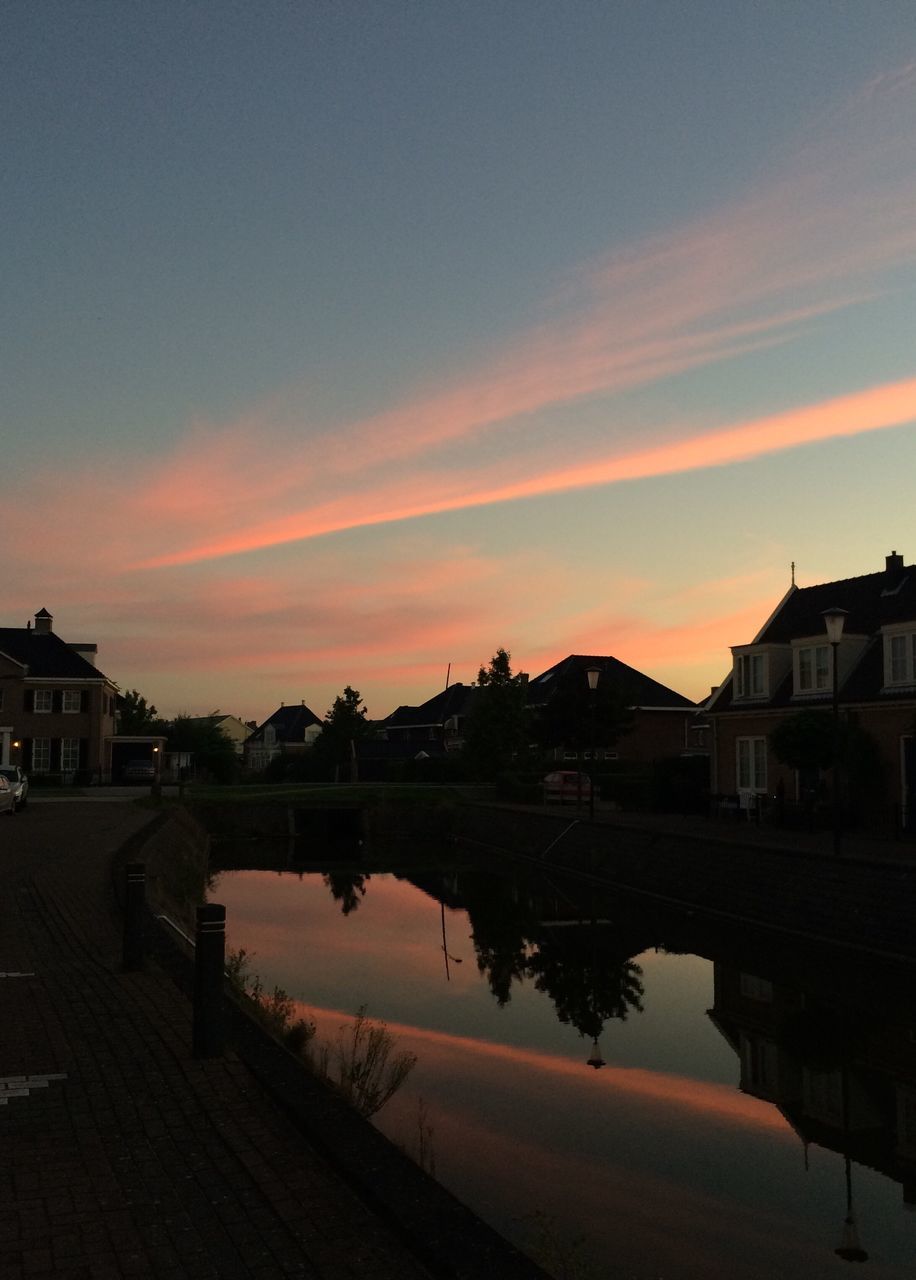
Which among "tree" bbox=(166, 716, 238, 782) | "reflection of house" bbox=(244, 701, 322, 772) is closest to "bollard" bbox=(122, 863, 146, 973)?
"tree" bbox=(166, 716, 238, 782)

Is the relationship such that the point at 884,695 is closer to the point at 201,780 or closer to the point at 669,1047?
the point at 669,1047

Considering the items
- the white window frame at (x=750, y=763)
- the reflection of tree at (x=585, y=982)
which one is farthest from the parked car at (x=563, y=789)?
the reflection of tree at (x=585, y=982)

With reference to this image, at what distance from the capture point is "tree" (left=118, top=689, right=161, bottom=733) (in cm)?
9438

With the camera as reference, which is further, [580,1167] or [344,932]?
[344,932]

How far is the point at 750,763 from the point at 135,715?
252 feet

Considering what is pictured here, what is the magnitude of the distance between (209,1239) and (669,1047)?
1098 cm

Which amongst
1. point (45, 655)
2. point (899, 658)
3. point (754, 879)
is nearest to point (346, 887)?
point (754, 879)

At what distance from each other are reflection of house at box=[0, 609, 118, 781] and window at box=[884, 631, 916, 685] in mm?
46369

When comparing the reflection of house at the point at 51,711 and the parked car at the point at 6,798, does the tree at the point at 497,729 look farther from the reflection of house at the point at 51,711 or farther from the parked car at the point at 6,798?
the parked car at the point at 6,798

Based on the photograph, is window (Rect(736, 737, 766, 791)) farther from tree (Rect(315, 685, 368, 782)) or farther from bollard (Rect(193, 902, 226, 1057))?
tree (Rect(315, 685, 368, 782))

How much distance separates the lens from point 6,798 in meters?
38.0

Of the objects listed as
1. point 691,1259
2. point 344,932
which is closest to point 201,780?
point 344,932

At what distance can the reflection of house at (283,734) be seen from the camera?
13850cm

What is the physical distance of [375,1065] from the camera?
1305 centimetres
